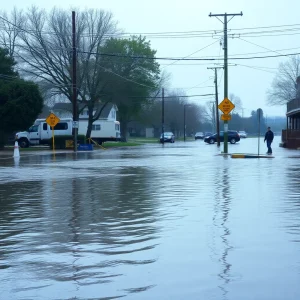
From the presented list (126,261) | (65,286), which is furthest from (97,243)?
(65,286)

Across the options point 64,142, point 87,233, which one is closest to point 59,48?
point 64,142

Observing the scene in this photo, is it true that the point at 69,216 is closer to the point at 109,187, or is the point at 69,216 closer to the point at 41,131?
the point at 109,187

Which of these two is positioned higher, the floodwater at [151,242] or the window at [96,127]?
the window at [96,127]

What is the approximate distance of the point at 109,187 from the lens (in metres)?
18.6

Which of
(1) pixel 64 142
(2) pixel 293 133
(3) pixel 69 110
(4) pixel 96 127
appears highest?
(3) pixel 69 110

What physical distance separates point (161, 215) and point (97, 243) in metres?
3.02

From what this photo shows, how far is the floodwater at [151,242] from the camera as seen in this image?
6.90 meters

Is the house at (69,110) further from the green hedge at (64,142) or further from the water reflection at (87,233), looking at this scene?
the water reflection at (87,233)

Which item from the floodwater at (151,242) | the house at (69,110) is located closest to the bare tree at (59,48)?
the house at (69,110)

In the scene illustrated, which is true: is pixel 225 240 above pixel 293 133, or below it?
below

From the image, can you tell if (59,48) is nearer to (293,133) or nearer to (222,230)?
(293,133)

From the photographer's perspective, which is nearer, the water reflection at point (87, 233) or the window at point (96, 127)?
the water reflection at point (87, 233)

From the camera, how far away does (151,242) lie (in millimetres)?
9555

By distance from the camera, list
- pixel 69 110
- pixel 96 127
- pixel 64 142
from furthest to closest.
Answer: pixel 96 127
pixel 69 110
pixel 64 142
